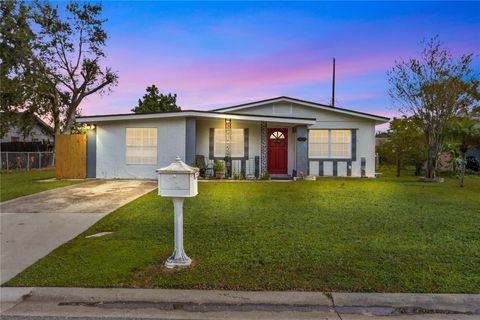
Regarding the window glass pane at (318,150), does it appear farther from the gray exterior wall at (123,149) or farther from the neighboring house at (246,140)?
the gray exterior wall at (123,149)

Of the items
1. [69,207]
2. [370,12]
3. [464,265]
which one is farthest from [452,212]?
[69,207]

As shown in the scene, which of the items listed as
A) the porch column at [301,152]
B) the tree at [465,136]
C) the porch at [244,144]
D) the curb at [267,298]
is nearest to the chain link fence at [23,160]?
the porch at [244,144]

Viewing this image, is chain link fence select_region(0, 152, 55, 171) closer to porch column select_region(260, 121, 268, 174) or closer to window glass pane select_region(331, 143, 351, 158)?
porch column select_region(260, 121, 268, 174)

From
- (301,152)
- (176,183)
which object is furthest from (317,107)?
(176,183)

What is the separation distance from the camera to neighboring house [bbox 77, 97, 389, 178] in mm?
15344

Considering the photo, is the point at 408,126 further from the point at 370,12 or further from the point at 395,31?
the point at 370,12

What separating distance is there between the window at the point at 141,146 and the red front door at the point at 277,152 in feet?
18.1

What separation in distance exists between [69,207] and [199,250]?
5.18 meters

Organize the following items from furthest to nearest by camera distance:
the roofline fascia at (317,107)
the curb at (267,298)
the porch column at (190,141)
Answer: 1. the roofline fascia at (317,107)
2. the porch column at (190,141)
3. the curb at (267,298)

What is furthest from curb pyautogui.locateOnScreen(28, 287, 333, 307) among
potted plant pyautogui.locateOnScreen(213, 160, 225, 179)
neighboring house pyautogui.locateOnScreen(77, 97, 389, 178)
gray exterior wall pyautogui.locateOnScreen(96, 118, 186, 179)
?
gray exterior wall pyautogui.locateOnScreen(96, 118, 186, 179)

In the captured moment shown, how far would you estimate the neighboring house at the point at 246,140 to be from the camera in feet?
50.3

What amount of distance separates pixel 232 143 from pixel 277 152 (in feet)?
7.60

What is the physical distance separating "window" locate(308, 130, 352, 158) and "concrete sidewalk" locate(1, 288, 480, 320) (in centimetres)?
1485

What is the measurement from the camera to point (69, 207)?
905 centimetres
